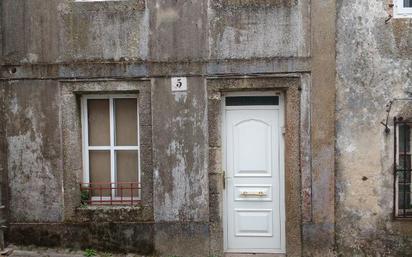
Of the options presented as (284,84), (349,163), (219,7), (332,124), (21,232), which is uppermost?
(219,7)

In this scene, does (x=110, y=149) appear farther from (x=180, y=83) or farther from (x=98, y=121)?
(x=180, y=83)

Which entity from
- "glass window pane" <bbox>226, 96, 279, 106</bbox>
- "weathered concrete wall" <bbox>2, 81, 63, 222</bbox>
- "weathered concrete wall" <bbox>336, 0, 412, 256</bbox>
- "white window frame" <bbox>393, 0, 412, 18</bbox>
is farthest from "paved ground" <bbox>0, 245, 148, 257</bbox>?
"white window frame" <bbox>393, 0, 412, 18</bbox>

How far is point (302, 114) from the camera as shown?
261 inches

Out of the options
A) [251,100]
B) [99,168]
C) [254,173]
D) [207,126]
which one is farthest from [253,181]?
[99,168]

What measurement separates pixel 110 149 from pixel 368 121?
12.6 feet

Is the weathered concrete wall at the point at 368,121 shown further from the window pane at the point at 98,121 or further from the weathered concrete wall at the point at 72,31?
the window pane at the point at 98,121

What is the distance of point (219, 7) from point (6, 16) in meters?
3.24

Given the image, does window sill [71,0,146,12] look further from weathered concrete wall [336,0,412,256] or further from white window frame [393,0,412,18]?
white window frame [393,0,412,18]

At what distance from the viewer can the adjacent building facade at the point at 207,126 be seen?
657 cm

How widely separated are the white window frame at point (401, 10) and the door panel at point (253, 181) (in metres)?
2.15

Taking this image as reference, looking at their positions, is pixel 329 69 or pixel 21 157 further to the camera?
pixel 21 157

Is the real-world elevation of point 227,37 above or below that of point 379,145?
above

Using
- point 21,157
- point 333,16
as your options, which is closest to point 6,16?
point 21,157

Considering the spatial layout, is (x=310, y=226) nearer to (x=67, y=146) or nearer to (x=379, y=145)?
(x=379, y=145)
